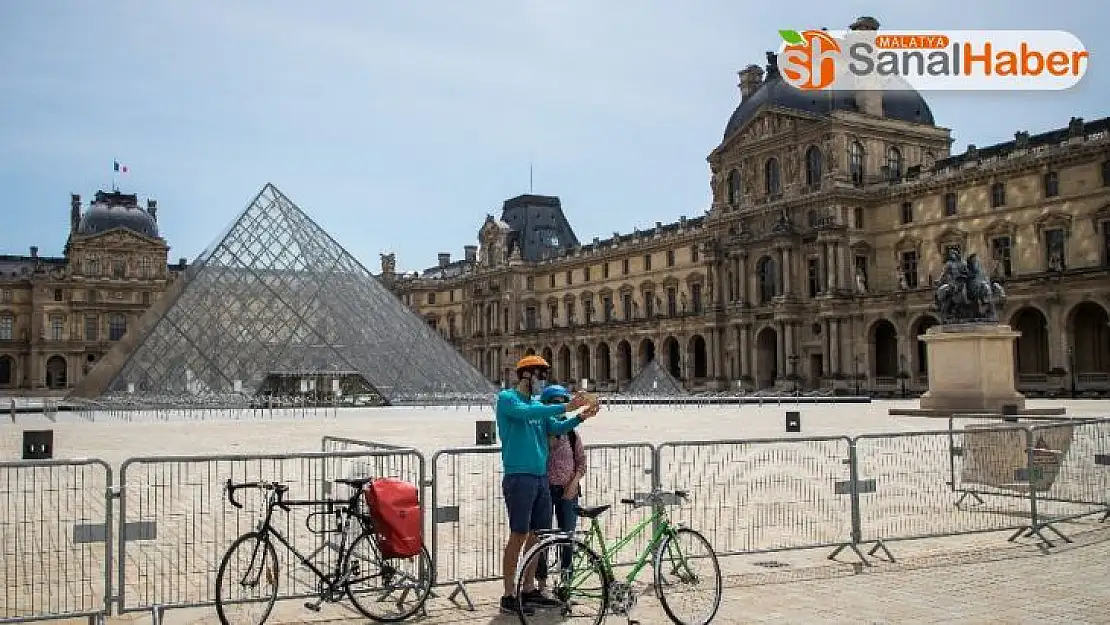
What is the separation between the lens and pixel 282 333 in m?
42.6

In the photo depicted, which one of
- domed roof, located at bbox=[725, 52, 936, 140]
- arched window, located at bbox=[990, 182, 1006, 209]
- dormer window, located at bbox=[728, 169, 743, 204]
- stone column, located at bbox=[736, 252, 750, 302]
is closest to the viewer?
arched window, located at bbox=[990, 182, 1006, 209]

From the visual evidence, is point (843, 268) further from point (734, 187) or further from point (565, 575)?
point (565, 575)

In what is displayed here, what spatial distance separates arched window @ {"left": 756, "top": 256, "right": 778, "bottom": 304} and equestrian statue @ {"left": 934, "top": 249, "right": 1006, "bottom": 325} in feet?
110

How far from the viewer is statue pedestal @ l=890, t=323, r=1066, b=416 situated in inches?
1011

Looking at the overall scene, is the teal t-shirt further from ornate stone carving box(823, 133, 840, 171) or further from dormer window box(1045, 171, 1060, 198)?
ornate stone carving box(823, 133, 840, 171)

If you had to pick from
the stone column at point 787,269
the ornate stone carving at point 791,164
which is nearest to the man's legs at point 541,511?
the stone column at point 787,269

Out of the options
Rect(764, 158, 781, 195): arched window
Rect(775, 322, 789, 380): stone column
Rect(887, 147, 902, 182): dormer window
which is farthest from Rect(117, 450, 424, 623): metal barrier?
Rect(887, 147, 902, 182): dormer window

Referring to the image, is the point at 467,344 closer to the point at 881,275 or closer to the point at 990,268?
the point at 881,275

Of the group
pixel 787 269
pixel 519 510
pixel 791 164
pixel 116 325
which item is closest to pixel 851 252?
pixel 787 269

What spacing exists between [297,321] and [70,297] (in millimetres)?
68887

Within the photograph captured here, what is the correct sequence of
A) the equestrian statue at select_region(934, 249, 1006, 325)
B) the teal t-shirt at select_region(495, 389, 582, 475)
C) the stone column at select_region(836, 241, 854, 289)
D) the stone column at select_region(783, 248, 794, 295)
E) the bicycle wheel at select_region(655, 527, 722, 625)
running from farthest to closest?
the stone column at select_region(783, 248, 794, 295)
the stone column at select_region(836, 241, 854, 289)
the equestrian statue at select_region(934, 249, 1006, 325)
the teal t-shirt at select_region(495, 389, 582, 475)
the bicycle wheel at select_region(655, 527, 722, 625)

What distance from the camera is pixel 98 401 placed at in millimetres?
39469

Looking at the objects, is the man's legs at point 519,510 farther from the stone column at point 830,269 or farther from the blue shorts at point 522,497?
the stone column at point 830,269

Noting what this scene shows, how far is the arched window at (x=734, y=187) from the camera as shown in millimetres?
64500
